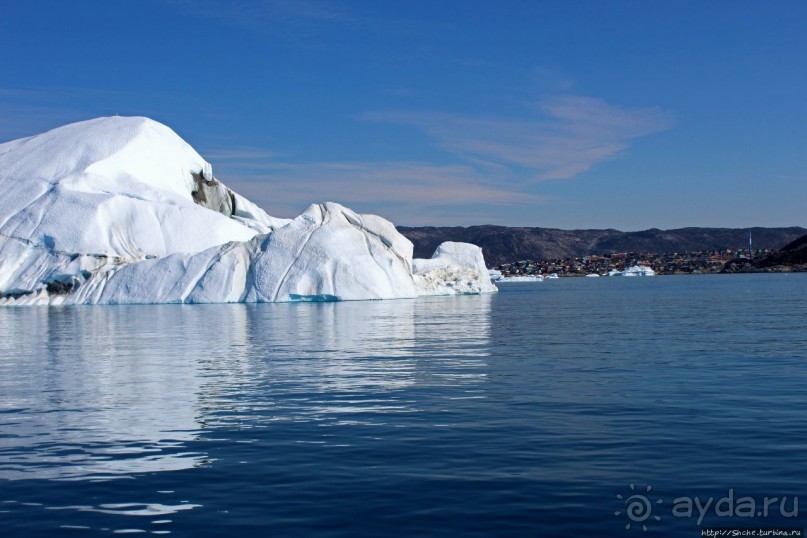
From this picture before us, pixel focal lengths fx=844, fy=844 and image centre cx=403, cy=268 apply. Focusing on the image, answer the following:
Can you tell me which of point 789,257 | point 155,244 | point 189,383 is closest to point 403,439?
point 189,383

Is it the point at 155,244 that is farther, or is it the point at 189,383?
the point at 155,244

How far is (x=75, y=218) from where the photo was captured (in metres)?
52.4

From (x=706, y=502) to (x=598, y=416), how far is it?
369 centimetres

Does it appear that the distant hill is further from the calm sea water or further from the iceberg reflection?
the calm sea water

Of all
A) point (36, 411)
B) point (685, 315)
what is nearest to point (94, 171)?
point (685, 315)

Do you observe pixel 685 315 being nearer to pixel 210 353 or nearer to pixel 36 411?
pixel 210 353

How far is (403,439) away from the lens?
9.42 m

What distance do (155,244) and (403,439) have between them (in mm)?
47801

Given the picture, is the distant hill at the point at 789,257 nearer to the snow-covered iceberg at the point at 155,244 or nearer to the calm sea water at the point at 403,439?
the snow-covered iceberg at the point at 155,244

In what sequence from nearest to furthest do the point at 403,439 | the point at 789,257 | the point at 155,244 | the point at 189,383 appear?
the point at 403,439, the point at 189,383, the point at 155,244, the point at 789,257

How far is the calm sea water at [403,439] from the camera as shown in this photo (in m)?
6.67

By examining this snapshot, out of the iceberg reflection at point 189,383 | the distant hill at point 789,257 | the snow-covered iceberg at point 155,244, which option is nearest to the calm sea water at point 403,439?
the iceberg reflection at point 189,383

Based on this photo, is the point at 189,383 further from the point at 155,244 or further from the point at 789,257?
the point at 789,257

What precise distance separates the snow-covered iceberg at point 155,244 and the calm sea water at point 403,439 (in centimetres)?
2606
